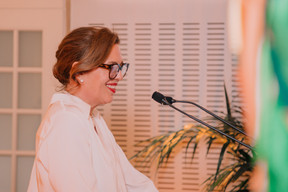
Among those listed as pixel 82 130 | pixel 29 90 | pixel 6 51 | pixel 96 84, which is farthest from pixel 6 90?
pixel 82 130

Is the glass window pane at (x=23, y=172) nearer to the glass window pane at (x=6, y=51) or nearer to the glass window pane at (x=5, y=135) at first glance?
the glass window pane at (x=5, y=135)

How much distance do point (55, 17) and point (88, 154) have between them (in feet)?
6.01

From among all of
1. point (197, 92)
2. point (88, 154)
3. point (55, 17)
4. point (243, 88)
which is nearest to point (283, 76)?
point (243, 88)

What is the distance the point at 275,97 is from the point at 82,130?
1.22 metres

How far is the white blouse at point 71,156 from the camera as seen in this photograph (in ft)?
4.31

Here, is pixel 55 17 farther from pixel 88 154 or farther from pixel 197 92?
pixel 88 154

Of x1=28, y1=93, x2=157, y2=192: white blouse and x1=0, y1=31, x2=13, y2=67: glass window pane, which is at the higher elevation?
x1=0, y1=31, x2=13, y2=67: glass window pane

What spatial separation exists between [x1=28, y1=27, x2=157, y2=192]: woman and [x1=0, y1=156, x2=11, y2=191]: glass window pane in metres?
1.56

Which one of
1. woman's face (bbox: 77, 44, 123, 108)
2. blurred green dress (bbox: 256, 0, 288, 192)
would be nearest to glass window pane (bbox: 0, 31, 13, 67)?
woman's face (bbox: 77, 44, 123, 108)

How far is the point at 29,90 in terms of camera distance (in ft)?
9.93

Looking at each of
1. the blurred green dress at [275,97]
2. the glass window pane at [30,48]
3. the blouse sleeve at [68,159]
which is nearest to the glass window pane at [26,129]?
the glass window pane at [30,48]

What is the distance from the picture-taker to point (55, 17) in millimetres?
2924

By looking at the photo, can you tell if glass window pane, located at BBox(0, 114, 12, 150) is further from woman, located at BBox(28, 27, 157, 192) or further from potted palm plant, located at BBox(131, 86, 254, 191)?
woman, located at BBox(28, 27, 157, 192)

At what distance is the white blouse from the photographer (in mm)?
1314
